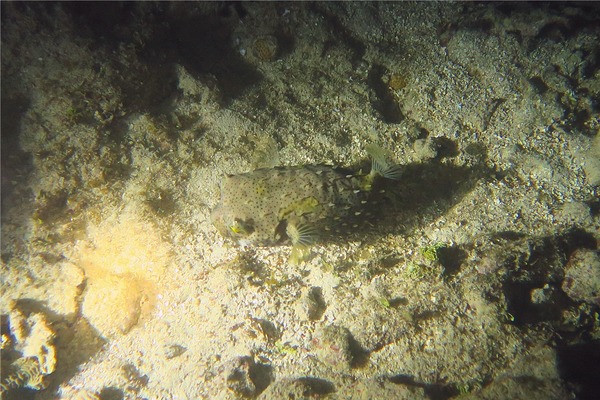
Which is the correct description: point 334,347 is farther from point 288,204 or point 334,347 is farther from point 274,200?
point 274,200

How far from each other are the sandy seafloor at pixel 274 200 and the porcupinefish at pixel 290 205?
0.65 metres

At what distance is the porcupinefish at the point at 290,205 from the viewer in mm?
3859

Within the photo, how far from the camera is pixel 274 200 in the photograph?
389 cm

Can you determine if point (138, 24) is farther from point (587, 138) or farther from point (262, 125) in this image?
point (587, 138)

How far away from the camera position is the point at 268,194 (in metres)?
3.91

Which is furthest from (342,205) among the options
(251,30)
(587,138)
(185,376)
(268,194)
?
(251,30)

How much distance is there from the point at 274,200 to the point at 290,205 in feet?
0.69

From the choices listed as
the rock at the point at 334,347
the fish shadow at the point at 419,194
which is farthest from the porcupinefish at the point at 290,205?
the rock at the point at 334,347

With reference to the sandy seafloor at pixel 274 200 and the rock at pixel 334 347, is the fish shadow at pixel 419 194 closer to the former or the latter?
the sandy seafloor at pixel 274 200

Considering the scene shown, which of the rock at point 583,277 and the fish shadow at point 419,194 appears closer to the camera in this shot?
the rock at point 583,277

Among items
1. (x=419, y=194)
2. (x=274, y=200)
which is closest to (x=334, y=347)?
(x=274, y=200)

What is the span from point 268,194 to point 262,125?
74.6 inches

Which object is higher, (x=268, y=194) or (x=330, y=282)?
(x=268, y=194)

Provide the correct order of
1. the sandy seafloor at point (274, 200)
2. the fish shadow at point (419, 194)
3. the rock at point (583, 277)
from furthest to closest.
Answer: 1. the fish shadow at point (419, 194)
2. the sandy seafloor at point (274, 200)
3. the rock at point (583, 277)
